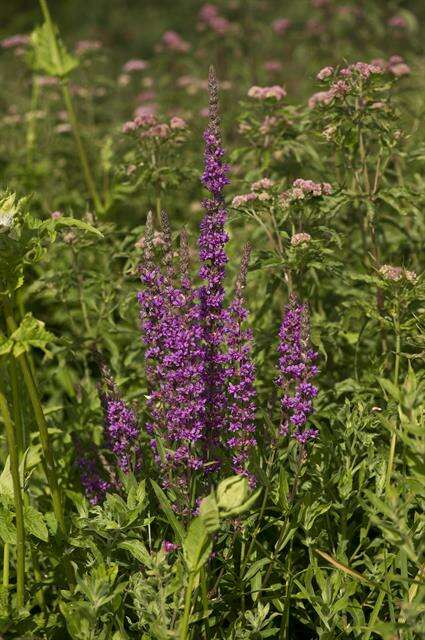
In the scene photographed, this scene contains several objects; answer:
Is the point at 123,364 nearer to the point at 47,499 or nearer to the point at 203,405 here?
the point at 47,499

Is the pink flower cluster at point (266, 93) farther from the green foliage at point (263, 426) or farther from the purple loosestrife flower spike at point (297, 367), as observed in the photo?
the purple loosestrife flower spike at point (297, 367)

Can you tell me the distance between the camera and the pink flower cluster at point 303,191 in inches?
121

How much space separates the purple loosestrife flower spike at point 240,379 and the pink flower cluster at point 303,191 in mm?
832

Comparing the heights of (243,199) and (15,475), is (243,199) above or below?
above

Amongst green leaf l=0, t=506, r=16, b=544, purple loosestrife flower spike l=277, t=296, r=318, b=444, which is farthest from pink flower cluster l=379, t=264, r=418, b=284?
green leaf l=0, t=506, r=16, b=544

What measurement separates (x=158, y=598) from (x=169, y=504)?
29cm

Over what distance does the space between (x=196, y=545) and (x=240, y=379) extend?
1.86ft

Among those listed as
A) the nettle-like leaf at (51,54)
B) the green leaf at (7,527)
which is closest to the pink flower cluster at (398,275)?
the green leaf at (7,527)

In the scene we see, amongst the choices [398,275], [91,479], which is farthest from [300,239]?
[91,479]

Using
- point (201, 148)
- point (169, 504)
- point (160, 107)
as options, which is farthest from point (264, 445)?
point (160, 107)

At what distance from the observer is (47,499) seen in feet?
10.6

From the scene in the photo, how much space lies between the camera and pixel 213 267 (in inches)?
93.5

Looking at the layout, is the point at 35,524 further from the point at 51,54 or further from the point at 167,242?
the point at 51,54

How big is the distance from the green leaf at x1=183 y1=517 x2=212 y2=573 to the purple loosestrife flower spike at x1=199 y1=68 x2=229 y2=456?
1.42 ft
